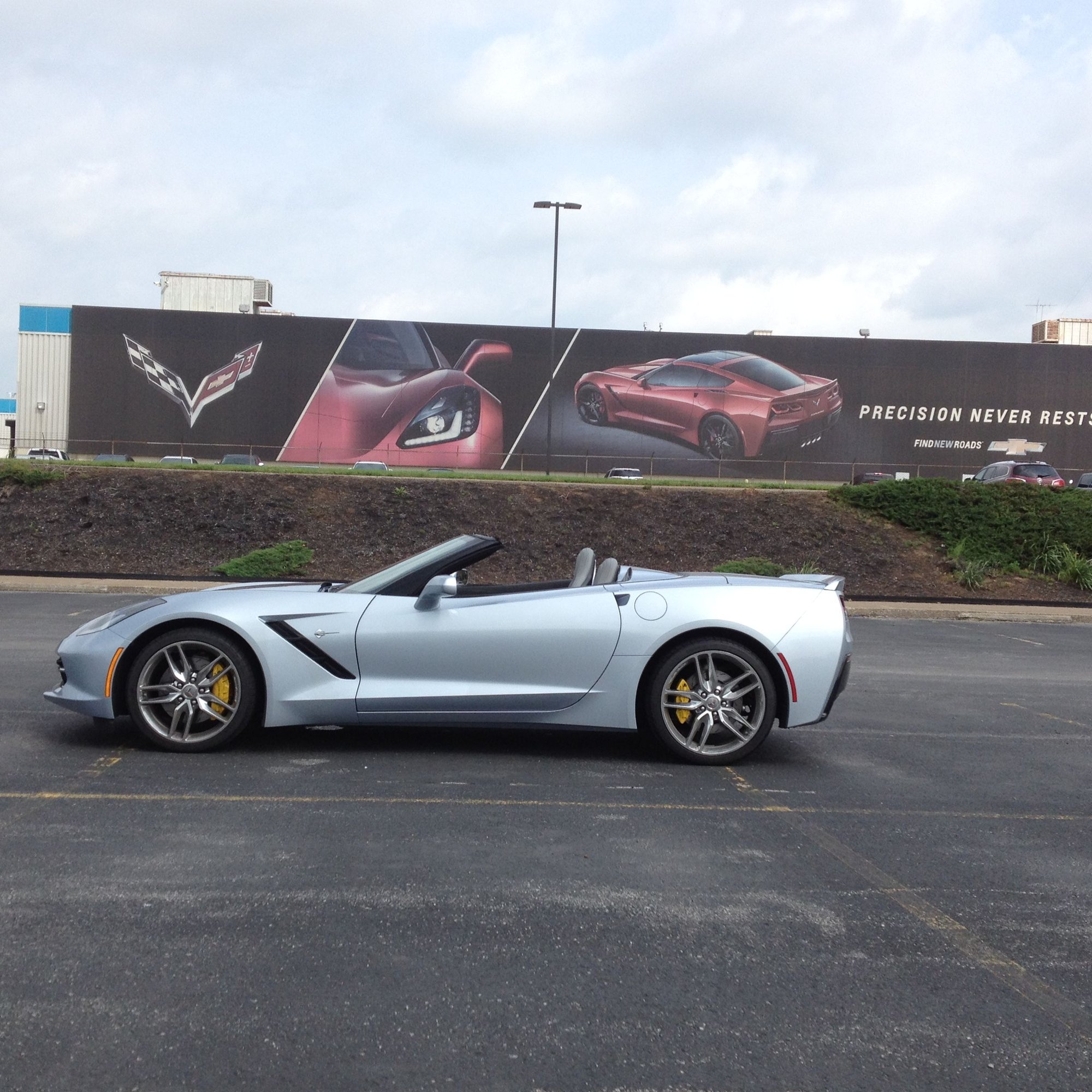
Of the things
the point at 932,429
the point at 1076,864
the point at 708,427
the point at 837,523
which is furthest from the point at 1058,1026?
the point at 932,429

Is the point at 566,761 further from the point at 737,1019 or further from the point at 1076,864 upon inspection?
the point at 737,1019

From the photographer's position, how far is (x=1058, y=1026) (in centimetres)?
323

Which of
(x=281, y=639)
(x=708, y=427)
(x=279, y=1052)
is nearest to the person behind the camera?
(x=279, y=1052)

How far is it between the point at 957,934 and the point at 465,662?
300 centimetres

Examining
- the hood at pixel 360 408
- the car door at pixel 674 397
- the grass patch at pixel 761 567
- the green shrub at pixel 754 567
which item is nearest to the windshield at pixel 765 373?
the car door at pixel 674 397

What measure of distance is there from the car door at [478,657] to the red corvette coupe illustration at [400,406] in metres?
45.5

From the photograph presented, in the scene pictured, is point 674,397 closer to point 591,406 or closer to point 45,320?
point 591,406

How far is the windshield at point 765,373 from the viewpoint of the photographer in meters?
53.3

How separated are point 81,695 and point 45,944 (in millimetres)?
2838

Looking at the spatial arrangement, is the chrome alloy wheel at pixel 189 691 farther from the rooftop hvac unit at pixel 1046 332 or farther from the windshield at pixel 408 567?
the rooftop hvac unit at pixel 1046 332

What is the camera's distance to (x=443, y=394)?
52500mm

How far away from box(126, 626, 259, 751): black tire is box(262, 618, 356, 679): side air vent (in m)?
0.22

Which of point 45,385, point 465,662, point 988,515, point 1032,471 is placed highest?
point 45,385

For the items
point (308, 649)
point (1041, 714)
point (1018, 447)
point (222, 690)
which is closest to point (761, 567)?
point (1041, 714)
